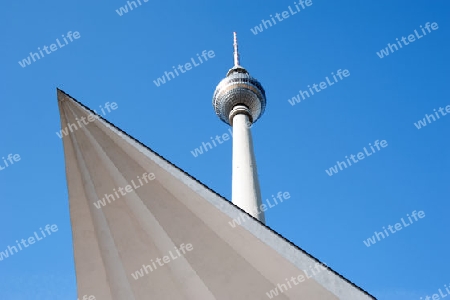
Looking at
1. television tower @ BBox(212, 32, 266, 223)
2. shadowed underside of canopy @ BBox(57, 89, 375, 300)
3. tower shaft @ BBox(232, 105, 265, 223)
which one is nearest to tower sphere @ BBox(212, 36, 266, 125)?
television tower @ BBox(212, 32, 266, 223)

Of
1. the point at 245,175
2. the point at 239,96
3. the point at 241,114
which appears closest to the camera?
the point at 245,175

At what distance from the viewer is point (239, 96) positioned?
34750 mm

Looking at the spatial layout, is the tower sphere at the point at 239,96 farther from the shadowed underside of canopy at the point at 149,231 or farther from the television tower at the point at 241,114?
the shadowed underside of canopy at the point at 149,231

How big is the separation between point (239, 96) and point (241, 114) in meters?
2.27

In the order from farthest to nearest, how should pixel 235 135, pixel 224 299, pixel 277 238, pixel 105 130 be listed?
pixel 235 135, pixel 105 130, pixel 224 299, pixel 277 238

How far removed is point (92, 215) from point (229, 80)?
24.9 m

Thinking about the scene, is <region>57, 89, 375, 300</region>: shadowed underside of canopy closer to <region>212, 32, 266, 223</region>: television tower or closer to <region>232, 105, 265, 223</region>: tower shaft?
<region>232, 105, 265, 223</region>: tower shaft

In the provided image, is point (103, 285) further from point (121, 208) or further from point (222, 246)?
point (222, 246)

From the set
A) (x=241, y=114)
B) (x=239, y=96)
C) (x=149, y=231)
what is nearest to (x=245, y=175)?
(x=241, y=114)

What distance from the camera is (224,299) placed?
10828mm

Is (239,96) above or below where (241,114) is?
above

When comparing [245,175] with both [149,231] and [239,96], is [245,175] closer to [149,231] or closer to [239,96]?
[239,96]

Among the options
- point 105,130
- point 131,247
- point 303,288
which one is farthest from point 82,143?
point 303,288

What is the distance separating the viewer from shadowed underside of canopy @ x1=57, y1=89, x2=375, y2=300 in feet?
34.4
